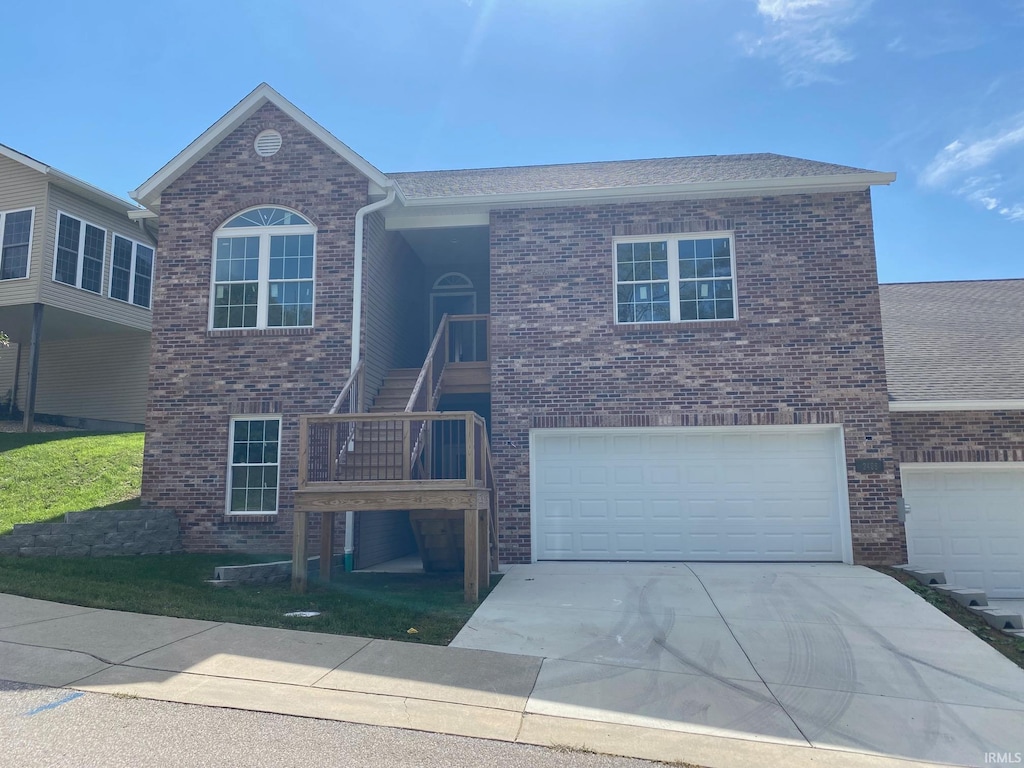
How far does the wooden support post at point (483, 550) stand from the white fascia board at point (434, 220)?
5.30 meters

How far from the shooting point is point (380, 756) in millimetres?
4734

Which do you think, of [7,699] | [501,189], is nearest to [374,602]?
[7,699]

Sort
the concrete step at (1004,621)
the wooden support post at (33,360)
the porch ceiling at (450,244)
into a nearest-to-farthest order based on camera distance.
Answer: the concrete step at (1004,621) < the porch ceiling at (450,244) < the wooden support post at (33,360)

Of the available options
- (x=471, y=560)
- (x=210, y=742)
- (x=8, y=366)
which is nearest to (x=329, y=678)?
(x=210, y=742)

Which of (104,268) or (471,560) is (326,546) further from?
(104,268)

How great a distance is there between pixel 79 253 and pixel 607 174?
12.7 m

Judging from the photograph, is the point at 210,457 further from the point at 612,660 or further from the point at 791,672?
the point at 791,672

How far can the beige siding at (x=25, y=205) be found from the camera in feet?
55.4

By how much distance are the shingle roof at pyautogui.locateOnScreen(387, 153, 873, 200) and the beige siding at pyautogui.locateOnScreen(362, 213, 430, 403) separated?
1.03m

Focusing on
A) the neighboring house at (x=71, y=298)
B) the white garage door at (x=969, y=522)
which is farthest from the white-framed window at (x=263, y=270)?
the white garage door at (x=969, y=522)

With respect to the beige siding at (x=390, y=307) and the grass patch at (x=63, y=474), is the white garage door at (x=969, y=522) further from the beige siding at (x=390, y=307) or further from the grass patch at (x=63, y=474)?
the grass patch at (x=63, y=474)

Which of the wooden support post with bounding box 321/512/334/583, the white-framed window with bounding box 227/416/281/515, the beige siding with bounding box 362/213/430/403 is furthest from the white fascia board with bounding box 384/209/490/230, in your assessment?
the wooden support post with bounding box 321/512/334/583

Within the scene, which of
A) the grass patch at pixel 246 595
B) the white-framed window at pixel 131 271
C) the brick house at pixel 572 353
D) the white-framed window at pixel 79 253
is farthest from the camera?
the white-framed window at pixel 131 271
